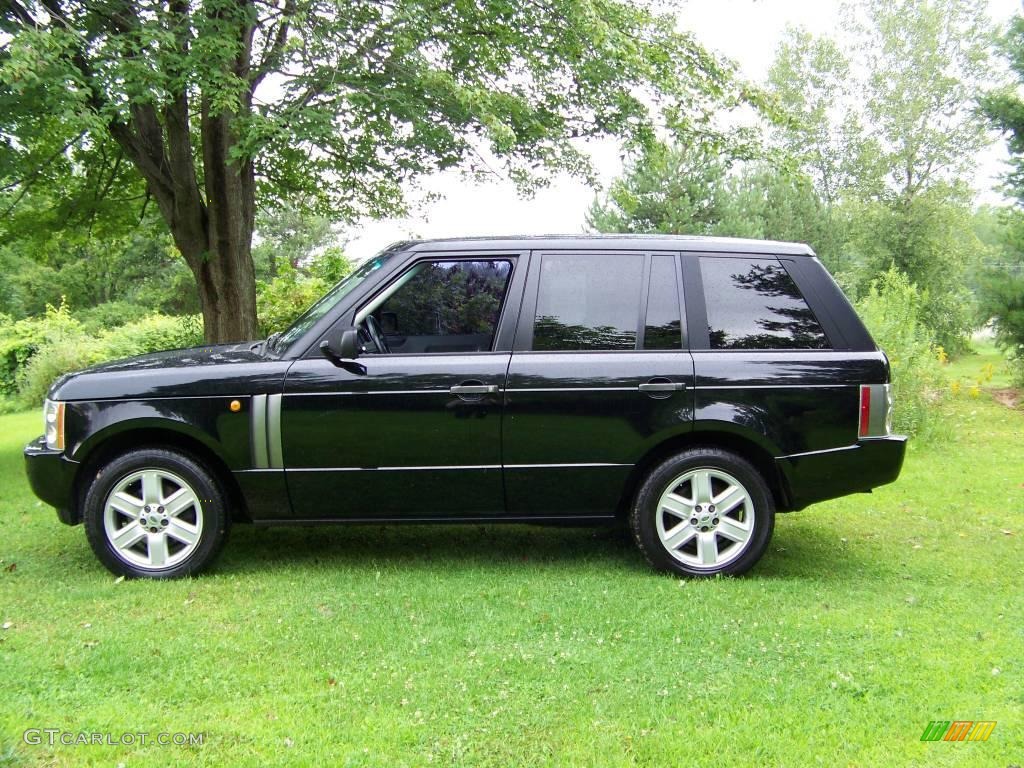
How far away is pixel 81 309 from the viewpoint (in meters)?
33.7

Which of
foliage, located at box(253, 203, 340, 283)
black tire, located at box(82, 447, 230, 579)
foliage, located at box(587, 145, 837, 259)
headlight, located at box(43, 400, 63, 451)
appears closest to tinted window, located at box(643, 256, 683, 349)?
black tire, located at box(82, 447, 230, 579)

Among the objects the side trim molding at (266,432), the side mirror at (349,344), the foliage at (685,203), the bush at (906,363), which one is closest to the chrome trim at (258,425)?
the side trim molding at (266,432)

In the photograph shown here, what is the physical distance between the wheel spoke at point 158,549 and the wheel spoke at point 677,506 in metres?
2.86

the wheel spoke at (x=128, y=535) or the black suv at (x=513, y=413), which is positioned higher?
the black suv at (x=513, y=413)

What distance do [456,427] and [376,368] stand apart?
56cm

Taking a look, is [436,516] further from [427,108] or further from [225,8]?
[225,8]

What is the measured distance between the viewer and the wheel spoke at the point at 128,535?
16.1 feet

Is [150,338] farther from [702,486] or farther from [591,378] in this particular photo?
[702,486]

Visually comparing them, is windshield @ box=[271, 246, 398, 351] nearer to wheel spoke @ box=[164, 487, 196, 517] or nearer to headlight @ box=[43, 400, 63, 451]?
wheel spoke @ box=[164, 487, 196, 517]

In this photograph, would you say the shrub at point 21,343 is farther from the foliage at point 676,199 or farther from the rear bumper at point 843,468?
the rear bumper at point 843,468

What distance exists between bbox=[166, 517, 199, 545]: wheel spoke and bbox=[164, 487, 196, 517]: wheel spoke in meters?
0.05

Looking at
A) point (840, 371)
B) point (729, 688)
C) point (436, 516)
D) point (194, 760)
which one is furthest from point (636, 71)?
point (194, 760)

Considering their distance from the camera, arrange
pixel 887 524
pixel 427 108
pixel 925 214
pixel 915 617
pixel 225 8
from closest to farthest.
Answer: pixel 915 617 < pixel 887 524 < pixel 225 8 < pixel 427 108 < pixel 925 214

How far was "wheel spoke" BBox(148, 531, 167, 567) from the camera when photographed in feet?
16.2
